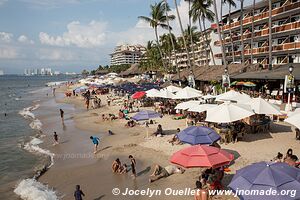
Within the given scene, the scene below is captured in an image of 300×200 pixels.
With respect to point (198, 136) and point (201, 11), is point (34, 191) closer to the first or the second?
point (198, 136)

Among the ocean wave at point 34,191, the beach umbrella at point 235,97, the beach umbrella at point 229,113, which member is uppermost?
the beach umbrella at point 235,97

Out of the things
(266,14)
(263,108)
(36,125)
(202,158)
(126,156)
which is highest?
(266,14)

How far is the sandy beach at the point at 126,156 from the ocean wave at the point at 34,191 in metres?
0.34

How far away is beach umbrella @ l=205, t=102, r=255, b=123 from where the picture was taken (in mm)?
14891

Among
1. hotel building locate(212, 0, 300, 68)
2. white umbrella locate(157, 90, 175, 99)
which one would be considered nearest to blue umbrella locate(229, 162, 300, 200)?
white umbrella locate(157, 90, 175, 99)

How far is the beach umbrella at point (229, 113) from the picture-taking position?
14.9 meters

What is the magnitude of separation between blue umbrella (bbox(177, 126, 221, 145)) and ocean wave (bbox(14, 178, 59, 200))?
617cm

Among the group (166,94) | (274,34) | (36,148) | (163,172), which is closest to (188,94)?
(166,94)

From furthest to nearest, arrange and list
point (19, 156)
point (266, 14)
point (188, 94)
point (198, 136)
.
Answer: point (266, 14)
point (188, 94)
point (19, 156)
point (198, 136)

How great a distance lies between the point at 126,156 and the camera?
17078 mm

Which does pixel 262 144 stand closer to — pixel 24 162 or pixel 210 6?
pixel 24 162

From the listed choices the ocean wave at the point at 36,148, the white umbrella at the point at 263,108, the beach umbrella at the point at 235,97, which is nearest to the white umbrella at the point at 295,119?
the white umbrella at the point at 263,108

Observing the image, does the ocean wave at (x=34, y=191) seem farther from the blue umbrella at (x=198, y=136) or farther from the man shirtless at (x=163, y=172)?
the blue umbrella at (x=198, y=136)

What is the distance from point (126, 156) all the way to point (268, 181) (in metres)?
11.0
